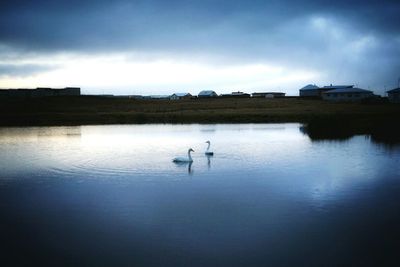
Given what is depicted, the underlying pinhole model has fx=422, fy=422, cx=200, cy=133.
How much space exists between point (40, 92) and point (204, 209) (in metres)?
116

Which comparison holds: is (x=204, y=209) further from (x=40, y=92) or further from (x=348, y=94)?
(x=40, y=92)

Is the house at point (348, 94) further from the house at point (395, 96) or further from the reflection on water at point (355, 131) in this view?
the reflection on water at point (355, 131)

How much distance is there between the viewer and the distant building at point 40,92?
11712 centimetres

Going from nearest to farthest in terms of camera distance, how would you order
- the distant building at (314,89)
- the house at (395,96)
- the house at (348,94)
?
the house at (395,96), the house at (348,94), the distant building at (314,89)

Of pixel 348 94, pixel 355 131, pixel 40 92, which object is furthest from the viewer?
pixel 40 92

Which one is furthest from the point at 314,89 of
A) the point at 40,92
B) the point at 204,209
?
the point at 204,209

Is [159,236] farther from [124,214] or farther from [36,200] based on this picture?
[36,200]

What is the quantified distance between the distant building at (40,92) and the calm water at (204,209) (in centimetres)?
9807

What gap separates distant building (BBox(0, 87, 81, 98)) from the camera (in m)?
117

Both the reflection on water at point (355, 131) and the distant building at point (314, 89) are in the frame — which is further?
the distant building at point (314, 89)

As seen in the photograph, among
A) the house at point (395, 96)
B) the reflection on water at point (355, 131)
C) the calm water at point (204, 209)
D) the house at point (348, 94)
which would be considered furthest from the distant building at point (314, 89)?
the calm water at point (204, 209)

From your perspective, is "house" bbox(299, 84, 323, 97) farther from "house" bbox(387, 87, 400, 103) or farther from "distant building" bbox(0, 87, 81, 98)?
"distant building" bbox(0, 87, 81, 98)

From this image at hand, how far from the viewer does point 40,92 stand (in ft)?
394

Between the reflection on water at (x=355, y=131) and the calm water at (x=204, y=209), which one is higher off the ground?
→ the reflection on water at (x=355, y=131)
